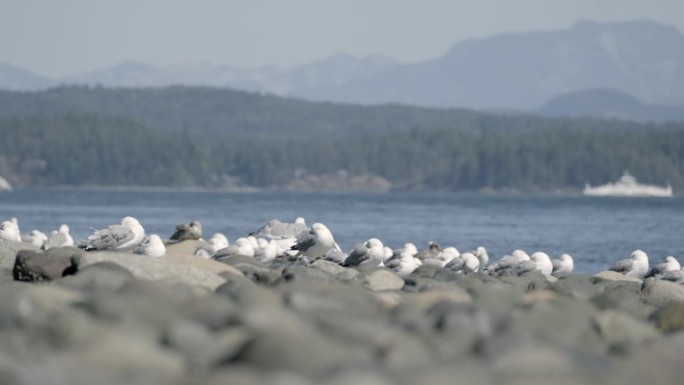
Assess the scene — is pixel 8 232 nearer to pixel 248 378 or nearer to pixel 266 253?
pixel 266 253

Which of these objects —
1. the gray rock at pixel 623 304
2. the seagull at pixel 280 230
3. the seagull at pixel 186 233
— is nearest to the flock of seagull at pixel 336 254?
the seagull at pixel 186 233

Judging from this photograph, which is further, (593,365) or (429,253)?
(429,253)

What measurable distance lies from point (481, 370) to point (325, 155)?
186m

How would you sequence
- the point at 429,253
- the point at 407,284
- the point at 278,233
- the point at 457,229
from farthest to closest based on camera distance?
the point at 457,229 → the point at 278,233 → the point at 429,253 → the point at 407,284

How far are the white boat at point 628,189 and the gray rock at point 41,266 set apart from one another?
153005mm

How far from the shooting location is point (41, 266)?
14.1 m

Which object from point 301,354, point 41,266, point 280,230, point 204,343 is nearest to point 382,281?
point 41,266

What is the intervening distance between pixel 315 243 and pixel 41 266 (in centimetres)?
672

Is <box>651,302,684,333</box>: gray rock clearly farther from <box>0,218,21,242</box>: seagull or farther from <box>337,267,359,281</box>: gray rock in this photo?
<box>0,218,21,242</box>: seagull

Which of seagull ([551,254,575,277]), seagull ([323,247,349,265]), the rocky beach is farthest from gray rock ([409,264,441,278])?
the rocky beach

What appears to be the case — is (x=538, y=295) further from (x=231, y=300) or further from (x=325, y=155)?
(x=325, y=155)

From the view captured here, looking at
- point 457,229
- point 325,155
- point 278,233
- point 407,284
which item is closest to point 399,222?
point 457,229

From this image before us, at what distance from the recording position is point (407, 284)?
1520 centimetres

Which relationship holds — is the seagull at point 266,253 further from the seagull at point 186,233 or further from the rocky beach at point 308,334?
the rocky beach at point 308,334
